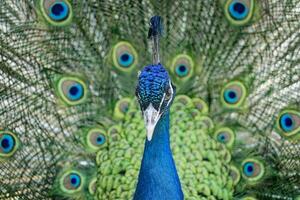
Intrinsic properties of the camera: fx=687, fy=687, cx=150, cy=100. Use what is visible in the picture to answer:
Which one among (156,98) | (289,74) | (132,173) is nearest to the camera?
(156,98)

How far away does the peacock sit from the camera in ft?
8.98

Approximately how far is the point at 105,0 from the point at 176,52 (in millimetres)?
376

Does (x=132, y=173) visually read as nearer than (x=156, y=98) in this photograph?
No

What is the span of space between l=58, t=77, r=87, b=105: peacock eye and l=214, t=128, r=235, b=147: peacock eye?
1.91 ft

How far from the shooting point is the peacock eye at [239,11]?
2.81 meters

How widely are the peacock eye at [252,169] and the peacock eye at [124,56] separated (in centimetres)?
63

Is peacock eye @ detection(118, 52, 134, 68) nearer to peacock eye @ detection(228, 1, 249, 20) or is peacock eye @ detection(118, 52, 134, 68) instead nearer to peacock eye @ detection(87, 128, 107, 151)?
peacock eye @ detection(87, 128, 107, 151)

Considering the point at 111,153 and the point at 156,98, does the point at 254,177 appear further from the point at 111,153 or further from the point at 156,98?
the point at 156,98

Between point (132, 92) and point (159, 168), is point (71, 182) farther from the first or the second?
point (159, 168)

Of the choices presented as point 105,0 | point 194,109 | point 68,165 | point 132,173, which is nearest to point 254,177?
point 194,109

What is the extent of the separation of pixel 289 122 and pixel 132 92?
2.18 feet

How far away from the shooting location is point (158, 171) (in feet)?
7.30

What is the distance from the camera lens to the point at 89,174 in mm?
2869

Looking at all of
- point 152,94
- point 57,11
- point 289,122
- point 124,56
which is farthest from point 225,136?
point 152,94
